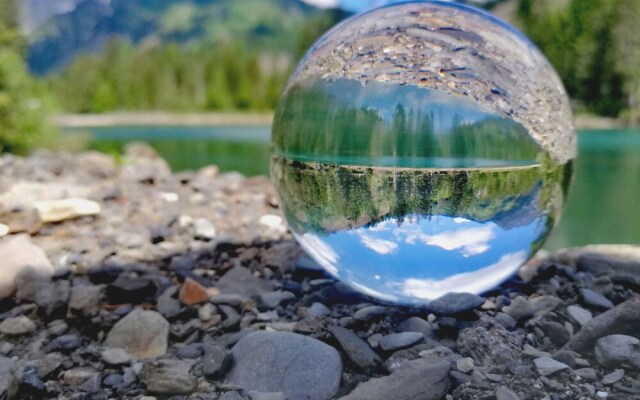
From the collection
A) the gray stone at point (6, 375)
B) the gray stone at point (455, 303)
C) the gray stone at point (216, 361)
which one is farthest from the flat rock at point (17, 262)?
the gray stone at point (455, 303)

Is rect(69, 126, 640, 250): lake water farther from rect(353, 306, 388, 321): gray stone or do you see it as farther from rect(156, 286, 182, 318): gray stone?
rect(156, 286, 182, 318): gray stone

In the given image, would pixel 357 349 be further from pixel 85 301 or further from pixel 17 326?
pixel 17 326

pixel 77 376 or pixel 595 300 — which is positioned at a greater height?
pixel 595 300

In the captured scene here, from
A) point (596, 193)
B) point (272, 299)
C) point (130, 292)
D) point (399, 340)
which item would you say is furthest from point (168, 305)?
point (596, 193)

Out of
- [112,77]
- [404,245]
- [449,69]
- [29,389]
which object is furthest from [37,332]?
[112,77]

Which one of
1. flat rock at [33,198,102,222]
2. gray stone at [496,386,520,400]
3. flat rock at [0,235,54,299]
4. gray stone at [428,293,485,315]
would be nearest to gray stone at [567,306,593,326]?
gray stone at [428,293,485,315]

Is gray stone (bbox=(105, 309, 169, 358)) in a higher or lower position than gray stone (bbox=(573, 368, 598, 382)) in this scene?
lower

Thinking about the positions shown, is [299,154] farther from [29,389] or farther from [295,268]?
[29,389]
